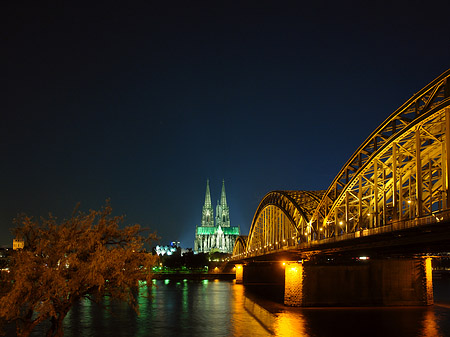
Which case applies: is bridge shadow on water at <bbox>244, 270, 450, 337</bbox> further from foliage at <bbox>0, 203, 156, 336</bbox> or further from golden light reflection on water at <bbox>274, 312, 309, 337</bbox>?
foliage at <bbox>0, 203, 156, 336</bbox>

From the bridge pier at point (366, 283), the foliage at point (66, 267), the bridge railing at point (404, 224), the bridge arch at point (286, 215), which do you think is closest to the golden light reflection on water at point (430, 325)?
the bridge pier at point (366, 283)

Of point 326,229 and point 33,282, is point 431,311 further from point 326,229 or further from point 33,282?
point 33,282

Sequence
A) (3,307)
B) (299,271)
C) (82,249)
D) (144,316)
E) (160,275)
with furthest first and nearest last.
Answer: (160,275) → (299,271) → (144,316) → (82,249) → (3,307)

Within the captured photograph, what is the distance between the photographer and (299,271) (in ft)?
236

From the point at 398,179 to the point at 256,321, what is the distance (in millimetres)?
23021

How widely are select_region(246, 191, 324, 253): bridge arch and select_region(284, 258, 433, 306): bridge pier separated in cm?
821

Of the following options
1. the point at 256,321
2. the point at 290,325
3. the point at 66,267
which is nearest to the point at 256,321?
the point at 256,321

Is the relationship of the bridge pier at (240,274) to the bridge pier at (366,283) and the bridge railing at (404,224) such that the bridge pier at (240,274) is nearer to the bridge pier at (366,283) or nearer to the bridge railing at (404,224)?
the bridge pier at (366,283)

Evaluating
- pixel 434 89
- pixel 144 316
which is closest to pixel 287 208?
pixel 144 316

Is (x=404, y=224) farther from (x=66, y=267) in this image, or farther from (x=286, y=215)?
(x=286, y=215)

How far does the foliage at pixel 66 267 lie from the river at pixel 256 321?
17231mm

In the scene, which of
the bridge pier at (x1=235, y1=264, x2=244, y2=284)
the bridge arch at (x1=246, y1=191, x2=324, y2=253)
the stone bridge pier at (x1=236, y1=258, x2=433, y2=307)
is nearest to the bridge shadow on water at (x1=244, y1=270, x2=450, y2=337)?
the stone bridge pier at (x1=236, y1=258, x2=433, y2=307)

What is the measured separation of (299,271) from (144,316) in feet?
67.9

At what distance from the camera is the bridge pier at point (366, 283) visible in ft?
233
